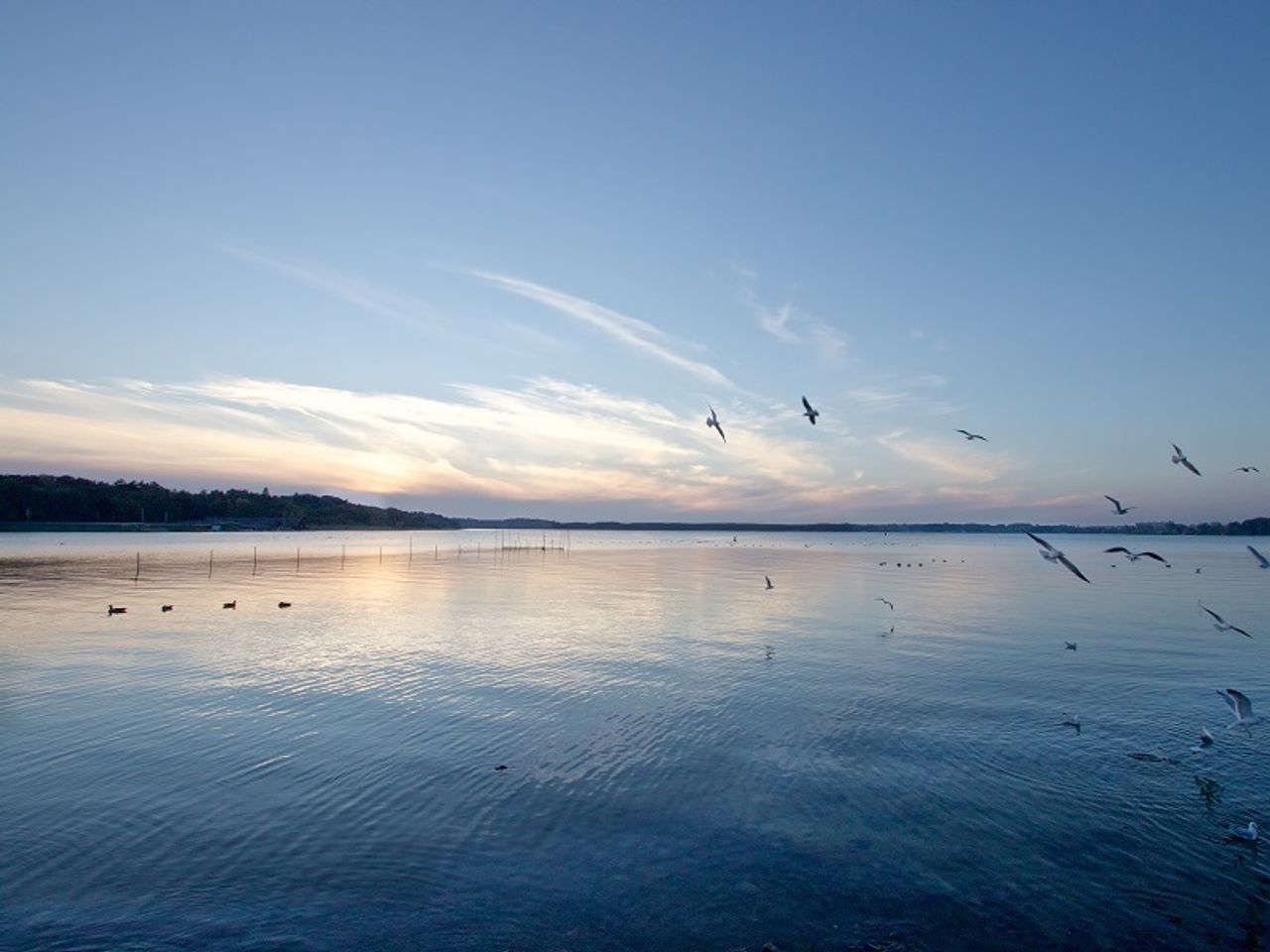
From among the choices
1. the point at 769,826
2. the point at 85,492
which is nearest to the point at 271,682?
the point at 769,826

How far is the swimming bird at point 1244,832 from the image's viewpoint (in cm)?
1330

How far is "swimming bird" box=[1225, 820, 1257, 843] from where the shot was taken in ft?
43.6

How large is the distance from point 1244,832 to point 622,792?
11.3 metres

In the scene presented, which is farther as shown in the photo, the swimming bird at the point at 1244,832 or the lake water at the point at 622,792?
the swimming bird at the point at 1244,832

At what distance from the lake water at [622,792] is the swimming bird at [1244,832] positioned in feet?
1.00

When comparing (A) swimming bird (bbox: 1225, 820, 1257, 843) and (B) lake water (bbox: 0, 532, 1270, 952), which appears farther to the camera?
(A) swimming bird (bbox: 1225, 820, 1257, 843)

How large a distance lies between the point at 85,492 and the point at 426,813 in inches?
8920

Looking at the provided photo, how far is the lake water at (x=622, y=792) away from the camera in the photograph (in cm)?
1061

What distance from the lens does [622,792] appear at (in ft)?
50.5

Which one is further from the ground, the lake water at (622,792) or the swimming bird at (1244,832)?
the swimming bird at (1244,832)

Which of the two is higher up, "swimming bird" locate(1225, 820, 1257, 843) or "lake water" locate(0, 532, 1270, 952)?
"swimming bird" locate(1225, 820, 1257, 843)

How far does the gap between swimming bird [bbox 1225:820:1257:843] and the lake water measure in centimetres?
30

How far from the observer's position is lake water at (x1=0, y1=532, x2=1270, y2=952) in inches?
418

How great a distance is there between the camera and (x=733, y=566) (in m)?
98.8
